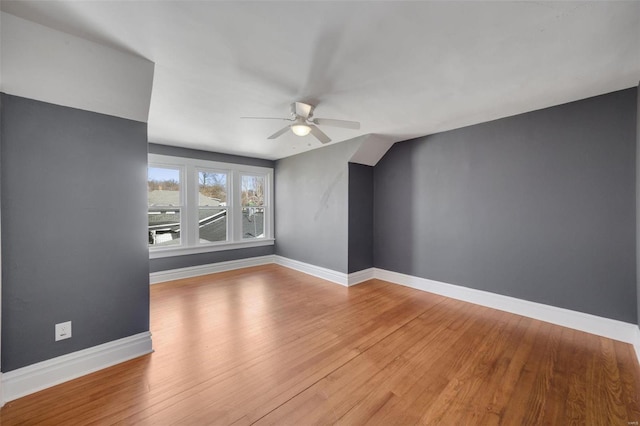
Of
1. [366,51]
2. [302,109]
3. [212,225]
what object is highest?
[366,51]

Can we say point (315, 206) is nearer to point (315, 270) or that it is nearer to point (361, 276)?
point (315, 270)

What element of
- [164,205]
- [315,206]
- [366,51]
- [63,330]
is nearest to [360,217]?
[315,206]

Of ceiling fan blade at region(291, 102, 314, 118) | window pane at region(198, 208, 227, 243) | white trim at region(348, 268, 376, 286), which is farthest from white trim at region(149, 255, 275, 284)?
ceiling fan blade at region(291, 102, 314, 118)

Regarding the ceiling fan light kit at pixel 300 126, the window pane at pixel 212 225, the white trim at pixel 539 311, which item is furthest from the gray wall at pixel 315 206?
the ceiling fan light kit at pixel 300 126

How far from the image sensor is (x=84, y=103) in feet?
6.36

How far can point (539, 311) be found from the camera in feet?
9.62

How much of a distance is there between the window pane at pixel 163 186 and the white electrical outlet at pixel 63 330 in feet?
9.38

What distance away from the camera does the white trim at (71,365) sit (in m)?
1.72

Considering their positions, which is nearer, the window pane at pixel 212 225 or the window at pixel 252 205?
the window pane at pixel 212 225

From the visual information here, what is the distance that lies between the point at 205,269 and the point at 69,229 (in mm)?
3171

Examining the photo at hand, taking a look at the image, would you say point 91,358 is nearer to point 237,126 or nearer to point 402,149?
point 237,126

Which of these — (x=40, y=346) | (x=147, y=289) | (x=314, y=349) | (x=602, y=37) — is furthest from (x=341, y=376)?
(x=602, y=37)

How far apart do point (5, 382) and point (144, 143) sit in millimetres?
1962

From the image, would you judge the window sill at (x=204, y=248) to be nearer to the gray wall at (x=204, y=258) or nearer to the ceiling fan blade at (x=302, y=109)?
the gray wall at (x=204, y=258)
